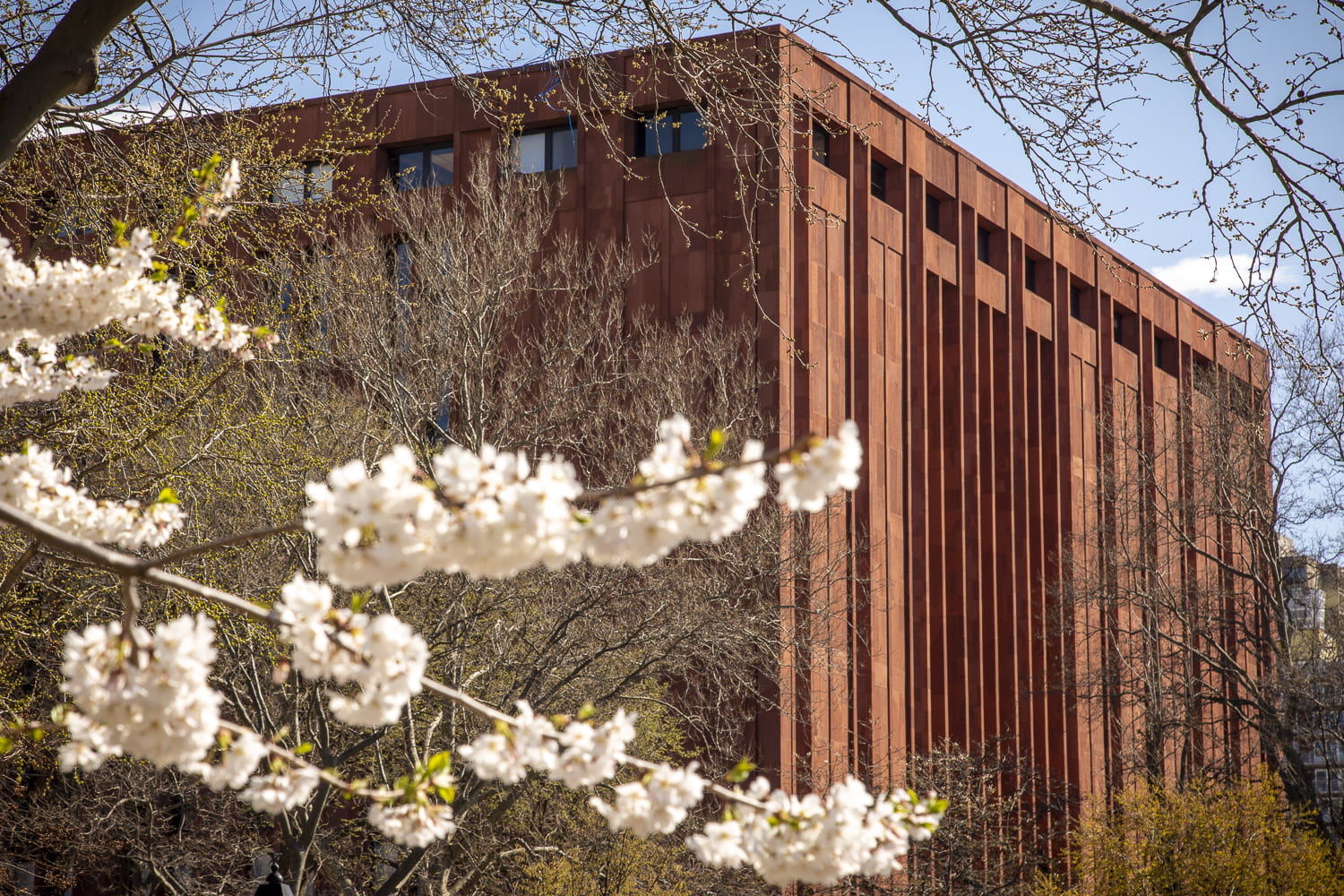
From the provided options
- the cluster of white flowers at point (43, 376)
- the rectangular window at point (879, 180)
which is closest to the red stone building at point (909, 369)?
the rectangular window at point (879, 180)

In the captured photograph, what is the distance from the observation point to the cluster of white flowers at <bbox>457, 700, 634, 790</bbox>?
384 cm

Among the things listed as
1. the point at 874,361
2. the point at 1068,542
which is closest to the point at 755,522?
the point at 874,361

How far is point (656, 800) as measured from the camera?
4.04 m

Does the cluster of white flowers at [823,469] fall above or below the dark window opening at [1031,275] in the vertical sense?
below

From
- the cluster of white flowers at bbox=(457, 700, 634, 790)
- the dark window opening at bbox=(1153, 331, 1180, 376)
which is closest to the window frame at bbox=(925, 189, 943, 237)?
the dark window opening at bbox=(1153, 331, 1180, 376)

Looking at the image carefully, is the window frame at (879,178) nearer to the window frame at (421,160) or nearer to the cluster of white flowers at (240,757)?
the window frame at (421,160)

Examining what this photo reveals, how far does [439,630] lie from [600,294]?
6646mm

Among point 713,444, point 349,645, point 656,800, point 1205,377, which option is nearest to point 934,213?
point 1205,377

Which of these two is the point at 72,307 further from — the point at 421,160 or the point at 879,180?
the point at 879,180

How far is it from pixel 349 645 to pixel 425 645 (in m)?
0.20

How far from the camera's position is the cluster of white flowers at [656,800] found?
157 inches

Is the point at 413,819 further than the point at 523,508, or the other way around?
the point at 413,819

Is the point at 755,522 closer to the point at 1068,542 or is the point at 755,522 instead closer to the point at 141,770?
the point at 141,770

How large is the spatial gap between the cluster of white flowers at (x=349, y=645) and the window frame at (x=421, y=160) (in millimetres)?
29631
